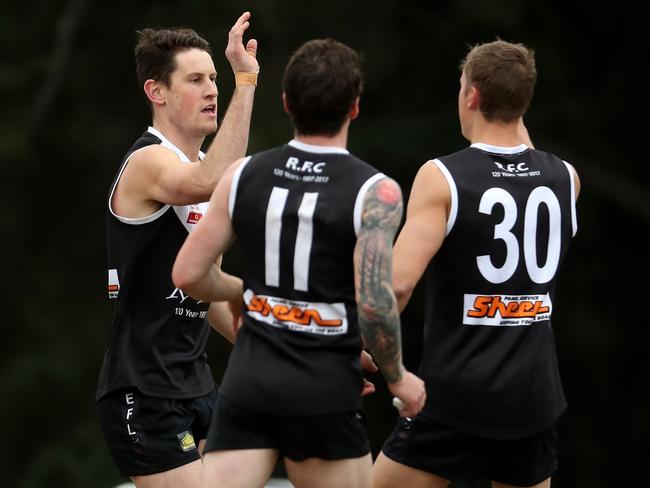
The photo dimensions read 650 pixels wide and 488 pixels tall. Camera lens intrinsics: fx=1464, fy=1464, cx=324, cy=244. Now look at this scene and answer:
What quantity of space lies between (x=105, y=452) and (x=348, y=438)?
1035 centimetres

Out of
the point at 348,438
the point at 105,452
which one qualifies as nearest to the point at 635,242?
the point at 105,452

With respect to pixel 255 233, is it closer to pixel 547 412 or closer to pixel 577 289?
pixel 547 412

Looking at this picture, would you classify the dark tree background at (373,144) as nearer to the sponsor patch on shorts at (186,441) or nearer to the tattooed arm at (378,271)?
the sponsor patch on shorts at (186,441)

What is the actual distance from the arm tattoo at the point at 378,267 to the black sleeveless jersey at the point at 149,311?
1.21 m

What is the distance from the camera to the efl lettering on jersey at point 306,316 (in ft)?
14.9

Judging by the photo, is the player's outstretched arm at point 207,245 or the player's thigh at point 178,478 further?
the player's thigh at point 178,478

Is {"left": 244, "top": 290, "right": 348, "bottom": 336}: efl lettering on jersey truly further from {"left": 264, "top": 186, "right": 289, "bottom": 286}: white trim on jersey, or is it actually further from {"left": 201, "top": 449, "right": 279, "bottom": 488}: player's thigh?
{"left": 201, "top": 449, "right": 279, "bottom": 488}: player's thigh

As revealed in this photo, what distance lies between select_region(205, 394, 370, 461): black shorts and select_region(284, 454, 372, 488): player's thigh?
0.8 inches

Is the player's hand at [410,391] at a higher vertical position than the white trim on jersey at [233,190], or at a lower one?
lower

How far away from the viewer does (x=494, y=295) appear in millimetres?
5066

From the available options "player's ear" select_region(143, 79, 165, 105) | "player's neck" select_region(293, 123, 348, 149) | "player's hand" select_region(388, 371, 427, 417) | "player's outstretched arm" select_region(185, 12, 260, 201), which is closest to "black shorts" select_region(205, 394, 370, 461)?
"player's hand" select_region(388, 371, 427, 417)

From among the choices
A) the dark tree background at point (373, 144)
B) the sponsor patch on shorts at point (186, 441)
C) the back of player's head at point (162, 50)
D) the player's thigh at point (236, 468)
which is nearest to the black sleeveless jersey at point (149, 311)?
the sponsor patch on shorts at point (186, 441)

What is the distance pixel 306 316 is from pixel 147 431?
3.69 ft

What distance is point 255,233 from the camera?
4555mm
